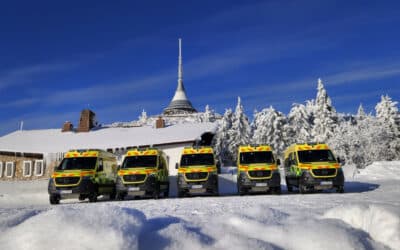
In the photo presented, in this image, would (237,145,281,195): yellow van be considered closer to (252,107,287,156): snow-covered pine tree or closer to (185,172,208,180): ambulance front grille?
(185,172,208,180): ambulance front grille

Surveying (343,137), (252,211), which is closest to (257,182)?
(252,211)

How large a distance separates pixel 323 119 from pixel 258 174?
3974 centimetres

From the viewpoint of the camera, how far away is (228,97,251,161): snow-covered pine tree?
5722 centimetres

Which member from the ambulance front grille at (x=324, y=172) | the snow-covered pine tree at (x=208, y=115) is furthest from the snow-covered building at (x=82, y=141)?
the snow-covered pine tree at (x=208, y=115)

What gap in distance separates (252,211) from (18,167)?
116 feet

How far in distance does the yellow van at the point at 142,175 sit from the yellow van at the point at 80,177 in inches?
47.2

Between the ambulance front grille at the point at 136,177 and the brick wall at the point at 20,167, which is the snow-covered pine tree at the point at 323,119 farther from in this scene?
the ambulance front grille at the point at 136,177

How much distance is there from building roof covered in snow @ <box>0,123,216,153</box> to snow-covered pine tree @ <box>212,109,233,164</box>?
51.1ft

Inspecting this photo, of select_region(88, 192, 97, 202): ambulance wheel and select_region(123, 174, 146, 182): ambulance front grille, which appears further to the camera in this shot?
select_region(88, 192, 97, 202): ambulance wheel

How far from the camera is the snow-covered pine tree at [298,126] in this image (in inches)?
2178

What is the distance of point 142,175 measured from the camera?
17078 mm

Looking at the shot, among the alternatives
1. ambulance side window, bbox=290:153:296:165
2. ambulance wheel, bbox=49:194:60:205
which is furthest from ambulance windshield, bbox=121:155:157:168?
ambulance side window, bbox=290:153:296:165

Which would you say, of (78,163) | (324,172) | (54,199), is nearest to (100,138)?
(78,163)

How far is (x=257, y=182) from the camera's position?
1694 centimetres
